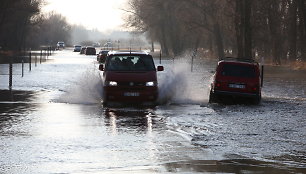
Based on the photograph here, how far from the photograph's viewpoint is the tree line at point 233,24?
59556mm

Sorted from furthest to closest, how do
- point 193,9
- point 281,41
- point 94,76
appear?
point 193,9 → point 281,41 → point 94,76

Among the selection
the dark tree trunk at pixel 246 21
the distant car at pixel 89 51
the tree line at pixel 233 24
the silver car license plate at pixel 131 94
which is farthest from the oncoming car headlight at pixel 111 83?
the distant car at pixel 89 51

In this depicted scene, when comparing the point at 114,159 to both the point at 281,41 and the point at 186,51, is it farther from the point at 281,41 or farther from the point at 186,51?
the point at 186,51

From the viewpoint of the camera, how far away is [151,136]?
49.1ft

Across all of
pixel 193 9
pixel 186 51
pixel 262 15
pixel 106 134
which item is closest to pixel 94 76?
pixel 106 134

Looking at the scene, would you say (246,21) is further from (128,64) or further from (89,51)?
(89,51)

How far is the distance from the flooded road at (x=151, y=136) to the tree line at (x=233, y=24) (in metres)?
28.5

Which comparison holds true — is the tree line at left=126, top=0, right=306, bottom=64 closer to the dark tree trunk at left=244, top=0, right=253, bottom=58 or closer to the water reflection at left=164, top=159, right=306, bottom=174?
the dark tree trunk at left=244, top=0, right=253, bottom=58

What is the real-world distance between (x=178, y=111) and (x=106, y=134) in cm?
596

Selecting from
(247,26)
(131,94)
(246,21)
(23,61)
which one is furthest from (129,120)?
(23,61)

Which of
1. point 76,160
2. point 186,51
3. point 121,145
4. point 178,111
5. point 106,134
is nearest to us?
point 76,160

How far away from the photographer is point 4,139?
14.3 metres

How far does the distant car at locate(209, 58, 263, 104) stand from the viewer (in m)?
23.9

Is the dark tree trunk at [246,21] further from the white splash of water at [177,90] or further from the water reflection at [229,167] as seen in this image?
the water reflection at [229,167]
